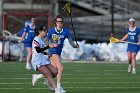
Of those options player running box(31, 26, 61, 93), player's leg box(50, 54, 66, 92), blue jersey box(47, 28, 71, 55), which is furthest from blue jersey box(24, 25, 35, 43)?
player running box(31, 26, 61, 93)

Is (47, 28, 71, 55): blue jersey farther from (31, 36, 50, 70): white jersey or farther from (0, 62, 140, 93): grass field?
(31, 36, 50, 70): white jersey

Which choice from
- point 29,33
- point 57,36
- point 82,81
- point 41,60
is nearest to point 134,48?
point 82,81

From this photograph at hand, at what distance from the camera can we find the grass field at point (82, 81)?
15680 mm

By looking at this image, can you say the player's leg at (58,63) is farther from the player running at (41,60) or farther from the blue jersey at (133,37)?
the blue jersey at (133,37)

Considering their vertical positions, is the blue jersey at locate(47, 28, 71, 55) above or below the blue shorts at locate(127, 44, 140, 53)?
above

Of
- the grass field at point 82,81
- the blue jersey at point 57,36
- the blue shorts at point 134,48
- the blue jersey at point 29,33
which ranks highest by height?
the blue jersey at point 57,36

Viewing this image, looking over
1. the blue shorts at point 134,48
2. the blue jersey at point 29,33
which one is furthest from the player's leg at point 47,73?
the blue jersey at point 29,33

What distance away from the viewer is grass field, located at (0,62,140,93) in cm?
1568

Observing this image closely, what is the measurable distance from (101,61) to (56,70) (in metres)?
12.8

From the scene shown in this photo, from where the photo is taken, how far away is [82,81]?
17.7 meters

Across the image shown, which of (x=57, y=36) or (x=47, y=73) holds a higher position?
(x=57, y=36)

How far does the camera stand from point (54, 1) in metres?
44.9

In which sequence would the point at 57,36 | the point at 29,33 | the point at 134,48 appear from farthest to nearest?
the point at 29,33
the point at 134,48
the point at 57,36

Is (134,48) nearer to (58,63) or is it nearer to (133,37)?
(133,37)
